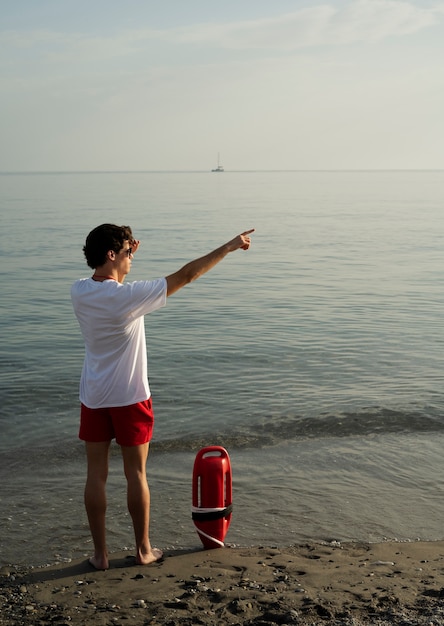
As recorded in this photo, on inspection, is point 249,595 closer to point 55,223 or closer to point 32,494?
point 32,494

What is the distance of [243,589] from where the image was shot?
4578 mm

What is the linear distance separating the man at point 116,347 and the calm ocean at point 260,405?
1049 mm

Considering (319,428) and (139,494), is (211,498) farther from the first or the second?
(319,428)

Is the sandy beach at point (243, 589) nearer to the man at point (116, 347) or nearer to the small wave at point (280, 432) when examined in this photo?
the man at point (116, 347)

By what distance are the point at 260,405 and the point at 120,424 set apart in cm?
493

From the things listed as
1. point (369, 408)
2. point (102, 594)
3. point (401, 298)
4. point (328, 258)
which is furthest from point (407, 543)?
point (328, 258)

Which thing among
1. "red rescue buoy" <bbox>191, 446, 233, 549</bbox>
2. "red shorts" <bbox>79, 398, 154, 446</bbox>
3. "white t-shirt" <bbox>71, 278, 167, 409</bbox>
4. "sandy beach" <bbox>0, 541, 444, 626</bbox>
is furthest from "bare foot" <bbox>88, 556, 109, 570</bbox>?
"white t-shirt" <bbox>71, 278, 167, 409</bbox>

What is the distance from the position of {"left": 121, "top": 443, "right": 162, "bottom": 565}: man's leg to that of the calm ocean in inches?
22.3

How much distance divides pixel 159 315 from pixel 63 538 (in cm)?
1044

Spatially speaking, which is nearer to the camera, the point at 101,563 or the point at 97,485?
the point at 97,485

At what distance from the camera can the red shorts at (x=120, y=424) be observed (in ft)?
15.7

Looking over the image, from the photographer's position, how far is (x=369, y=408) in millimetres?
9391

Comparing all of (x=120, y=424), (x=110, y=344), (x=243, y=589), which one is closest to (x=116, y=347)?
(x=110, y=344)

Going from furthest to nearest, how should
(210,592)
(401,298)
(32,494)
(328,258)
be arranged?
(328,258) < (401,298) < (32,494) < (210,592)
